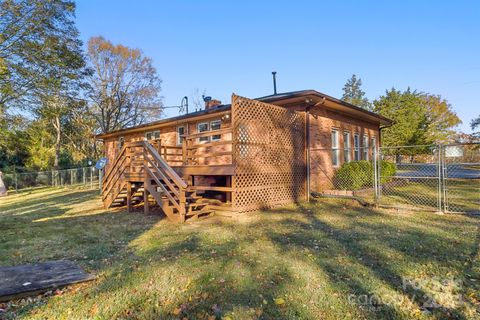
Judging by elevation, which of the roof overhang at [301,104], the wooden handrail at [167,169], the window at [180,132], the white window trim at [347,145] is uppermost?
the roof overhang at [301,104]

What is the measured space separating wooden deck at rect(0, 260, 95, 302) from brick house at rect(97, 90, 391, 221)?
3.14m

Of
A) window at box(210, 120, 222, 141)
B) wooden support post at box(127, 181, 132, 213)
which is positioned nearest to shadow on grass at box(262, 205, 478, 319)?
wooden support post at box(127, 181, 132, 213)

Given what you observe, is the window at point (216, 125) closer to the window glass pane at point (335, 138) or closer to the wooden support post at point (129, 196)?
the wooden support post at point (129, 196)

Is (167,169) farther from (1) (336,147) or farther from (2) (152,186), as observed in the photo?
(1) (336,147)

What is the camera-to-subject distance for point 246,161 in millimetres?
7781

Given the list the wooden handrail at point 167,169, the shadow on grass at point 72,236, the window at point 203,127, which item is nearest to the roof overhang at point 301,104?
the window at point 203,127

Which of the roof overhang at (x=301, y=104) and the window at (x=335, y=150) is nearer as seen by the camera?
the roof overhang at (x=301, y=104)

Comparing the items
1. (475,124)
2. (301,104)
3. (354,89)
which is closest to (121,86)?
(301,104)

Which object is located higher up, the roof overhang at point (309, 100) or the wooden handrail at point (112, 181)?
the roof overhang at point (309, 100)

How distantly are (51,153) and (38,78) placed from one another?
20.3 metres

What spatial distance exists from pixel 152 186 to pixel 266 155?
3.28 metres

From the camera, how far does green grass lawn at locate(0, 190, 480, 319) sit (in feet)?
9.11

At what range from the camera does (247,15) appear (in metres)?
15.0

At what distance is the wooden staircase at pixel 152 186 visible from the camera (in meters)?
7.04
